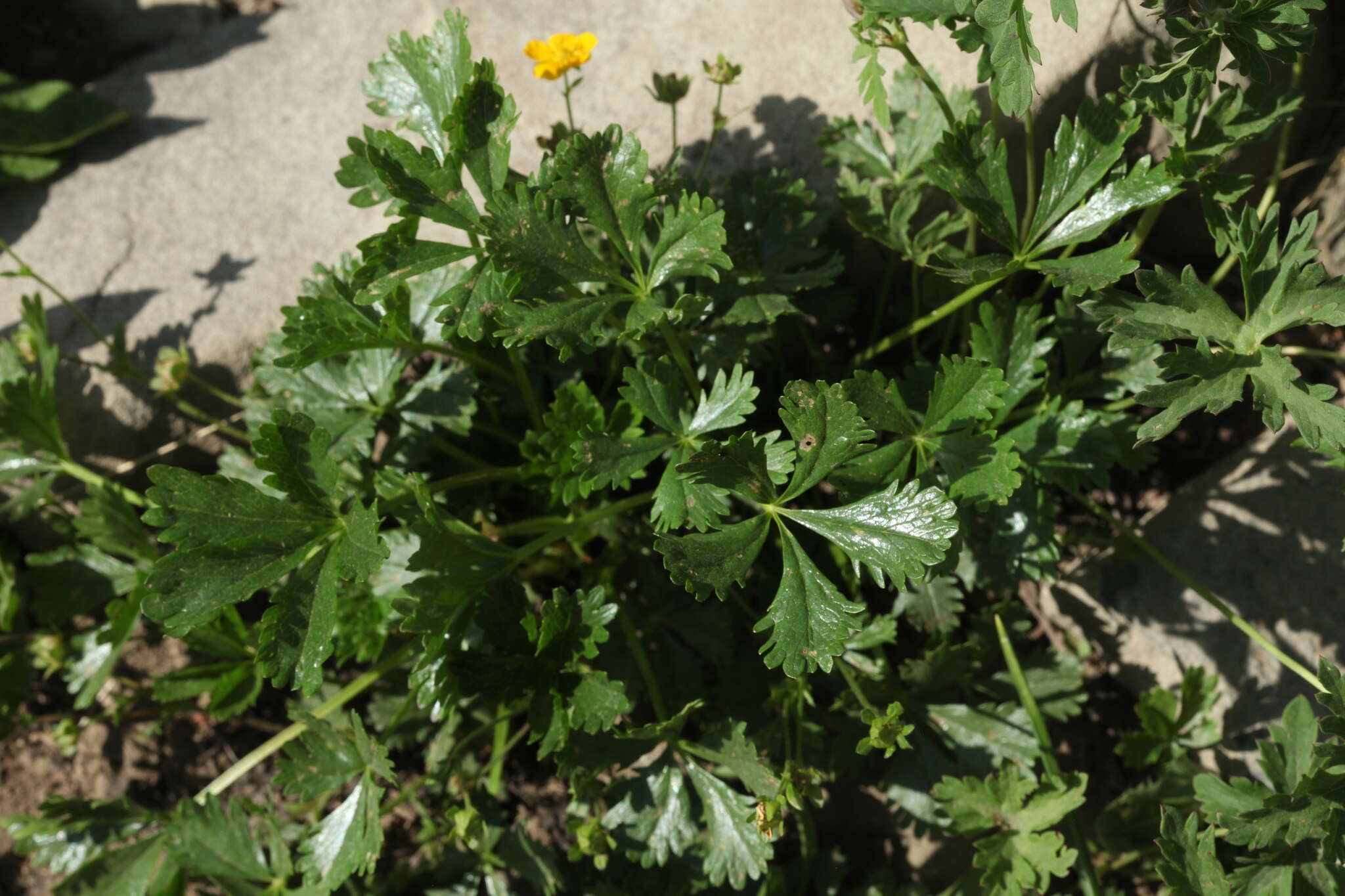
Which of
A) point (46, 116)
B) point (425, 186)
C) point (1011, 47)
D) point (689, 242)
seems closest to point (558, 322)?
point (689, 242)

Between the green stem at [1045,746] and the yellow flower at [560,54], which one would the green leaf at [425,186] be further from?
the green stem at [1045,746]

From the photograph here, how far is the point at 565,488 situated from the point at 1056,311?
1095 millimetres

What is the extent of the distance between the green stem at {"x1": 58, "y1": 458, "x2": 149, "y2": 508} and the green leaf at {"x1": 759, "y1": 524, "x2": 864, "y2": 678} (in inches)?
67.3

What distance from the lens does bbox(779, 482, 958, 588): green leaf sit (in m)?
1.62

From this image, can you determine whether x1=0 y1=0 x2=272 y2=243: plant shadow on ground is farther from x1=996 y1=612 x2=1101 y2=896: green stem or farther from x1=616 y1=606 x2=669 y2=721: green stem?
x1=996 y1=612 x2=1101 y2=896: green stem

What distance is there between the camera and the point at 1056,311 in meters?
2.03

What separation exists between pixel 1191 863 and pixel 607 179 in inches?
66.6

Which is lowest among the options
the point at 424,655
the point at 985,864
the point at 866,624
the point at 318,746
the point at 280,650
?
the point at 985,864

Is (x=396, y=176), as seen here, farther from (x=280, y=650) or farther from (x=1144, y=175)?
(x=1144, y=175)

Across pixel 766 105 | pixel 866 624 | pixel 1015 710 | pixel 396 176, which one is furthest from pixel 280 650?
pixel 766 105

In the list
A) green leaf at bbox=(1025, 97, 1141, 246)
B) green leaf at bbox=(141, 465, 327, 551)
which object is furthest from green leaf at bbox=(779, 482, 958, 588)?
green leaf at bbox=(141, 465, 327, 551)

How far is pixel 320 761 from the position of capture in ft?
6.57

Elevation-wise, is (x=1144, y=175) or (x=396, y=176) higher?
(x=396, y=176)

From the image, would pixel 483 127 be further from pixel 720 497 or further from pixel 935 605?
pixel 935 605
